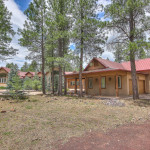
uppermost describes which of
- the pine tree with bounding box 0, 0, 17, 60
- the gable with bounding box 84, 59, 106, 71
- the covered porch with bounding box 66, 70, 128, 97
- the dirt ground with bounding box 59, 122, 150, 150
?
the pine tree with bounding box 0, 0, 17, 60

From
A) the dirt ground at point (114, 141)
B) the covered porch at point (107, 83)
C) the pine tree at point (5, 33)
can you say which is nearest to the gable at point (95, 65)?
the covered porch at point (107, 83)

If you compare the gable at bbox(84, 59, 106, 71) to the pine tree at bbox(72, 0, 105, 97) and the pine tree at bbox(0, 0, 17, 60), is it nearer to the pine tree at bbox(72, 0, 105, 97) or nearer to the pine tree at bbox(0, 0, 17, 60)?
the pine tree at bbox(72, 0, 105, 97)

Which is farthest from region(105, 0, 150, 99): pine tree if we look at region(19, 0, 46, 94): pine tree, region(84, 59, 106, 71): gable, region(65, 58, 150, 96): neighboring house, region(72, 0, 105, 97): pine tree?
region(19, 0, 46, 94): pine tree

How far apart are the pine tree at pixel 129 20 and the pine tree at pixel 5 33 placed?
8.40m

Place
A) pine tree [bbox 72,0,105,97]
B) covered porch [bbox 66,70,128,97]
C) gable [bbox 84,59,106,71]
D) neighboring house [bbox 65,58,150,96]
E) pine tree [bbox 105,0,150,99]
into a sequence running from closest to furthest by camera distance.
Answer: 1. pine tree [bbox 105,0,150,99]
2. pine tree [bbox 72,0,105,97]
3. covered porch [bbox 66,70,128,97]
4. neighboring house [bbox 65,58,150,96]
5. gable [bbox 84,59,106,71]

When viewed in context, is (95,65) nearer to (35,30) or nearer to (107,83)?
(107,83)

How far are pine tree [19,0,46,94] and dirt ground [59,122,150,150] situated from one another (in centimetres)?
1170

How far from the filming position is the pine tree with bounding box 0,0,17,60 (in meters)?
10.4

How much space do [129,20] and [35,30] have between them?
9330 mm

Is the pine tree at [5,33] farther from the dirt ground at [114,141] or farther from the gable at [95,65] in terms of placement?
the dirt ground at [114,141]

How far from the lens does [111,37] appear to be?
1077cm

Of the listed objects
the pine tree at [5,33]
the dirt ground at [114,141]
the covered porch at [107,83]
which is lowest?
the dirt ground at [114,141]

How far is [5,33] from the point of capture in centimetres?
1070

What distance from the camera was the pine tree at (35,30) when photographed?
12.6 meters
